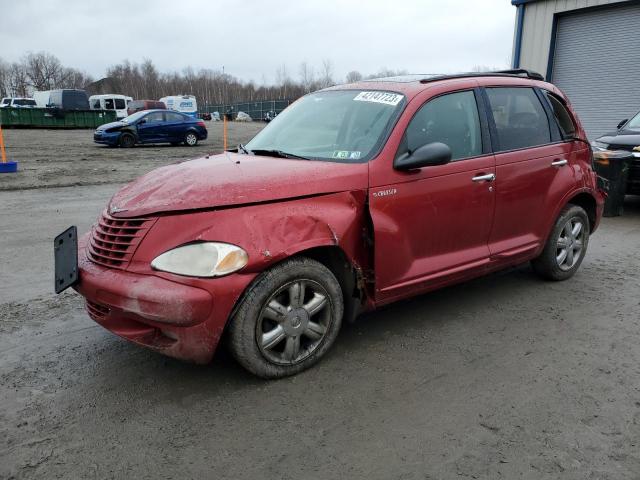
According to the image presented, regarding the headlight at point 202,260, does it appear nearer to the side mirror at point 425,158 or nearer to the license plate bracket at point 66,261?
the license plate bracket at point 66,261

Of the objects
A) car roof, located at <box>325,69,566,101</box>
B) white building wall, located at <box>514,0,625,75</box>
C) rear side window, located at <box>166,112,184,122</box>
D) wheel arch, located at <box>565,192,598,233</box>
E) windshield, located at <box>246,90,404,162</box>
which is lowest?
wheel arch, located at <box>565,192,598,233</box>

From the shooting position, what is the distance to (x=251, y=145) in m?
4.29

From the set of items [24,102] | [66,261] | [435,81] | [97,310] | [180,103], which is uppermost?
[435,81]

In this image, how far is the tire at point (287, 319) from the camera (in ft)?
9.69

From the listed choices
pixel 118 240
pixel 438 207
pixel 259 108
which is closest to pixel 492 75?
pixel 438 207

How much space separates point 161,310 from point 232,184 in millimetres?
827

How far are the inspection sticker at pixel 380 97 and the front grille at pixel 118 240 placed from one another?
1.86 meters

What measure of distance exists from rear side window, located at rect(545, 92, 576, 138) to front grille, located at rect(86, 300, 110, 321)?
4.03m

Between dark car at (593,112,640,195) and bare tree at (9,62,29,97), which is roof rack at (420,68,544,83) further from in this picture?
bare tree at (9,62,29,97)

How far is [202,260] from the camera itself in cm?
282

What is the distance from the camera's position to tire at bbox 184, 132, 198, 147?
71.7 feet

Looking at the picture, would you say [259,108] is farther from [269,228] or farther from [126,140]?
[269,228]

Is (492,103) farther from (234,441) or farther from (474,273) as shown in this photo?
(234,441)

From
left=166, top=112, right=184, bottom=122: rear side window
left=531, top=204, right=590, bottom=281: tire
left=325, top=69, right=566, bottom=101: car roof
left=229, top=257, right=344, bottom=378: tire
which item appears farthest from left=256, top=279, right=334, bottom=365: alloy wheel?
left=166, top=112, right=184, bottom=122: rear side window
